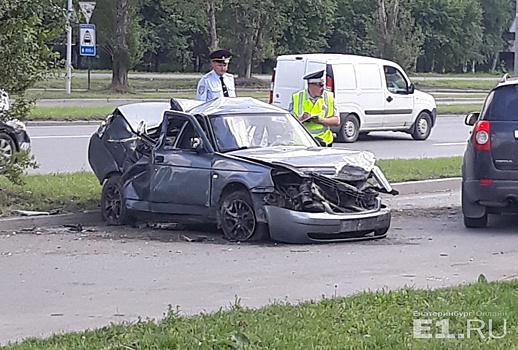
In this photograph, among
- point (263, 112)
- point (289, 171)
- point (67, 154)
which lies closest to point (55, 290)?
point (289, 171)

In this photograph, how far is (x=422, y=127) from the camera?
25.8 meters

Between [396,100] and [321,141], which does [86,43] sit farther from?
[321,141]

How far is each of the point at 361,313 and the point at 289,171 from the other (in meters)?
3.92

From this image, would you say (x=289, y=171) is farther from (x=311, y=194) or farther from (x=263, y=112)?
(x=263, y=112)

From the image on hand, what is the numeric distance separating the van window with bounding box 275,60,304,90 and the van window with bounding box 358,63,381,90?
156 centimetres

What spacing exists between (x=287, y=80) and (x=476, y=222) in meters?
12.7

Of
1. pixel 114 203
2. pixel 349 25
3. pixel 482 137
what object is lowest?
pixel 114 203

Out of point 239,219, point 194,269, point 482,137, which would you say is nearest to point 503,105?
point 482,137

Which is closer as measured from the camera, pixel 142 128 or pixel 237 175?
pixel 237 175

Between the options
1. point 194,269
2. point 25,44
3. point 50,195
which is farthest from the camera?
point 50,195

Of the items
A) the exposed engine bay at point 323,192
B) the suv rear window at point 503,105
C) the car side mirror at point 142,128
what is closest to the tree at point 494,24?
the car side mirror at point 142,128

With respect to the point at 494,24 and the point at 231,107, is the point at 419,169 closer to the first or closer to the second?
the point at 231,107

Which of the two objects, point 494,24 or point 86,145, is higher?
point 494,24

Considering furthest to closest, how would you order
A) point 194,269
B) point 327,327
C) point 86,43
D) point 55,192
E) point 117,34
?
point 117,34 < point 86,43 < point 55,192 < point 194,269 < point 327,327
